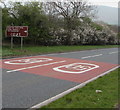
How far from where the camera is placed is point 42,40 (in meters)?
25.4

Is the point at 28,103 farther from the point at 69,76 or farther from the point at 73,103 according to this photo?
the point at 69,76

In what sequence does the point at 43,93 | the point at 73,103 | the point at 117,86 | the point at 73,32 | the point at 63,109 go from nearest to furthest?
the point at 63,109
the point at 73,103
the point at 43,93
the point at 117,86
the point at 73,32

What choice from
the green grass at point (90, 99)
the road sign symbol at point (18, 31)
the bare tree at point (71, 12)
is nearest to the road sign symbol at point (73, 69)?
the green grass at point (90, 99)

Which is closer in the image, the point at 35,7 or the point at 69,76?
the point at 69,76

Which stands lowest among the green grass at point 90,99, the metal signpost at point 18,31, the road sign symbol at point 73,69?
the road sign symbol at point 73,69

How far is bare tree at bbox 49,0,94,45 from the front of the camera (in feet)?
96.1

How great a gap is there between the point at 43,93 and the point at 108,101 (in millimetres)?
1986

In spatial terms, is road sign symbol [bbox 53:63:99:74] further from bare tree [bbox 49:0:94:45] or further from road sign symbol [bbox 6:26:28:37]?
bare tree [bbox 49:0:94:45]

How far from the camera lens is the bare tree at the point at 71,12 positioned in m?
29.3

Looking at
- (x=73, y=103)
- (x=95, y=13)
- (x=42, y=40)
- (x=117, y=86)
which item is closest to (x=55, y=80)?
(x=117, y=86)

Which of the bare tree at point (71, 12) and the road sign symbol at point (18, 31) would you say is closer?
the road sign symbol at point (18, 31)

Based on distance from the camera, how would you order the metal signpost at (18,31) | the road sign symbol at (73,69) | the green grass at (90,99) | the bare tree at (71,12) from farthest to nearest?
the bare tree at (71,12) → the metal signpost at (18,31) → the road sign symbol at (73,69) → the green grass at (90,99)

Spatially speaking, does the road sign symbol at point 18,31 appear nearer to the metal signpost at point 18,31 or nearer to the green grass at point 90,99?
the metal signpost at point 18,31

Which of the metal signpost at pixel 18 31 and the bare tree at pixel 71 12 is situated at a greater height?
the bare tree at pixel 71 12
